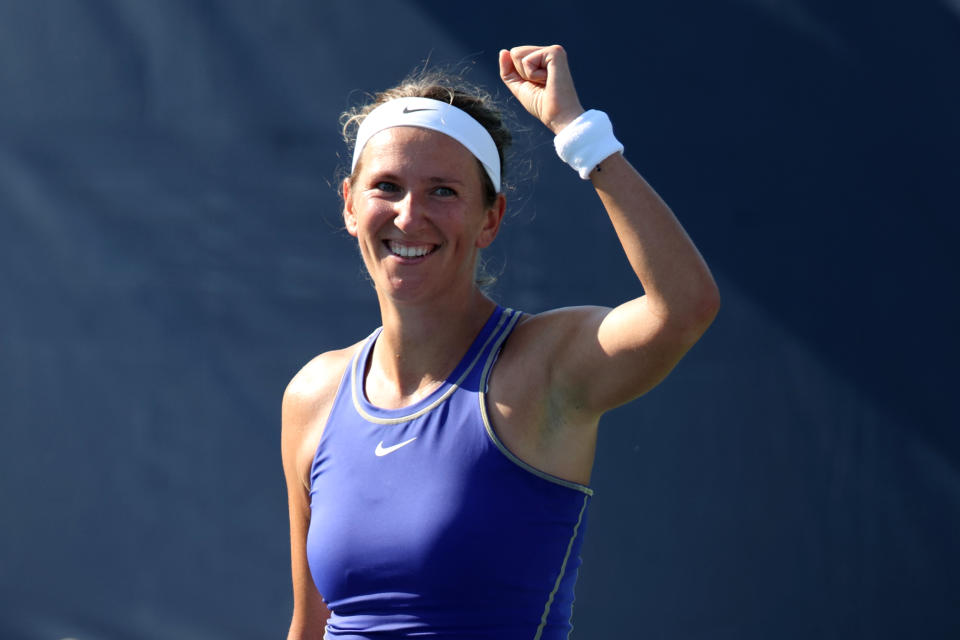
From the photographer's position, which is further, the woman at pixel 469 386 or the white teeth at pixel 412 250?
the white teeth at pixel 412 250

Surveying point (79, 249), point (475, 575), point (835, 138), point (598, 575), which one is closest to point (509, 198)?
point (835, 138)

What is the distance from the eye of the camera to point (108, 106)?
304 centimetres

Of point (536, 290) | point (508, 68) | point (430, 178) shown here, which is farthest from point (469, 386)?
point (536, 290)

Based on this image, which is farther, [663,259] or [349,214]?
[349,214]

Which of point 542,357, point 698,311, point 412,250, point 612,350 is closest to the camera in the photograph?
point 698,311

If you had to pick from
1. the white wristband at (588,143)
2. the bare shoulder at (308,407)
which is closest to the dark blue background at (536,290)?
the bare shoulder at (308,407)

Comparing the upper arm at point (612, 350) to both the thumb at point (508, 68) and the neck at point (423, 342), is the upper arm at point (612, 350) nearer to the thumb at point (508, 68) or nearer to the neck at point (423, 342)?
the neck at point (423, 342)

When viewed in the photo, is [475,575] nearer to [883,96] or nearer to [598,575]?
[598,575]

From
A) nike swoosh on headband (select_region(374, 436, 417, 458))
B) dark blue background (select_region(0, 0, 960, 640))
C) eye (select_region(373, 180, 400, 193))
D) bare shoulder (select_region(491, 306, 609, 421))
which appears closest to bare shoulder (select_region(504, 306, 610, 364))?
bare shoulder (select_region(491, 306, 609, 421))

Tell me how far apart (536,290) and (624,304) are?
4.62 feet

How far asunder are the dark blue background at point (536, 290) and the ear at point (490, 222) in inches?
42.3

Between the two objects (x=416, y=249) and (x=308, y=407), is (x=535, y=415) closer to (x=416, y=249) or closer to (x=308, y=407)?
(x=416, y=249)

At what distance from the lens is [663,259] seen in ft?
4.38

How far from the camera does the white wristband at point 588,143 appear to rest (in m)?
1.40
